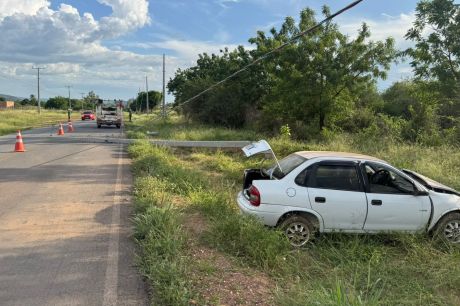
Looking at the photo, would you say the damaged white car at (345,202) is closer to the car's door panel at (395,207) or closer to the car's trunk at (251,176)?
the car's door panel at (395,207)

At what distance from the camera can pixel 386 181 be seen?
6.98 m

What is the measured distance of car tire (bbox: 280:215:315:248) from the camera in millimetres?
6449

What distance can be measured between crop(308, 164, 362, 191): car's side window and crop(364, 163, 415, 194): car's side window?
0.83 feet

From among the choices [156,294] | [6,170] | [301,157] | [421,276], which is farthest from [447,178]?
[6,170]

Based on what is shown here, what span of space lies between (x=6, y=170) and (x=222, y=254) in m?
9.30

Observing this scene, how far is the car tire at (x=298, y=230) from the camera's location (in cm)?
645

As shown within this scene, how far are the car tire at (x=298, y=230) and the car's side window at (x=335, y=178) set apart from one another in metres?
0.55

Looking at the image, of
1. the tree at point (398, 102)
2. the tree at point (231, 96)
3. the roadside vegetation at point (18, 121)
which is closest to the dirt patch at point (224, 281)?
the tree at point (231, 96)

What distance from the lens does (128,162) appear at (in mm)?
15102

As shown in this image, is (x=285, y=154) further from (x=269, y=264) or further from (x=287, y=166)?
(x=269, y=264)

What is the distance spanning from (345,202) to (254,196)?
1.34m

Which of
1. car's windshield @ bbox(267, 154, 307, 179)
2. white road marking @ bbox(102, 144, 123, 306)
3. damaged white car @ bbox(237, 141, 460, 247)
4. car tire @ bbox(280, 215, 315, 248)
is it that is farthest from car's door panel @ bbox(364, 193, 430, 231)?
white road marking @ bbox(102, 144, 123, 306)

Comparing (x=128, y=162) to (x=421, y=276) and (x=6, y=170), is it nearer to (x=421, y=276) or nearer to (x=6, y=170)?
(x=6, y=170)

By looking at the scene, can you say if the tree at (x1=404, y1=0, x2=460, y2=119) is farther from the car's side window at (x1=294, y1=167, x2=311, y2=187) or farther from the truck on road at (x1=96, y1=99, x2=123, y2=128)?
the truck on road at (x1=96, y1=99, x2=123, y2=128)
